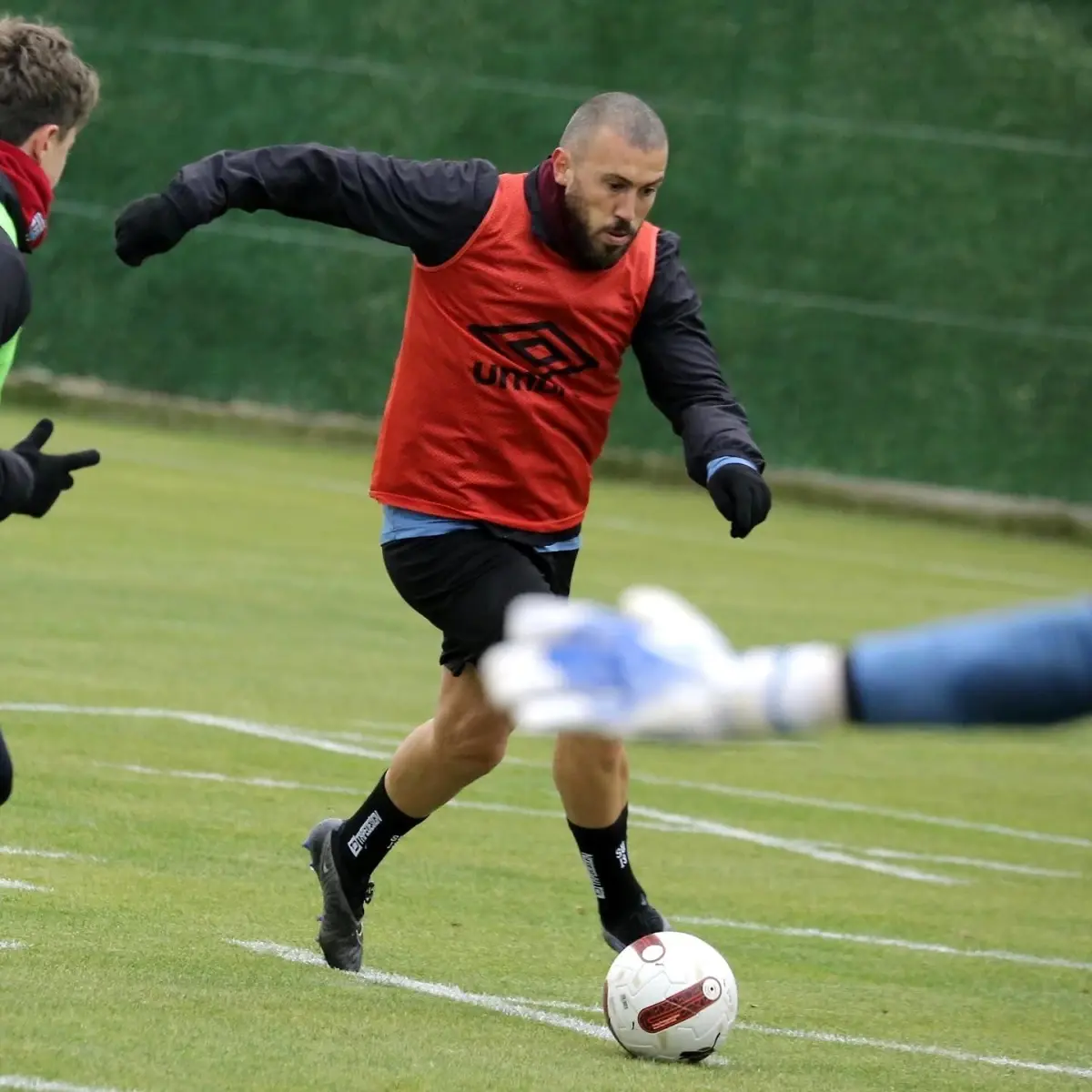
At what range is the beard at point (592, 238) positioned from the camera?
6.96 metres

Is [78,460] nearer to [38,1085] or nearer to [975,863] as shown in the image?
[38,1085]

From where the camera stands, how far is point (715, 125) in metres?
24.9

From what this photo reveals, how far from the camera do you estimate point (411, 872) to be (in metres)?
8.52

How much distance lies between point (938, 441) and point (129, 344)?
7872mm

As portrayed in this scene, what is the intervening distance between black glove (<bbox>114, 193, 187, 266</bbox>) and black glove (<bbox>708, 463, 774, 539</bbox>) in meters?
1.50

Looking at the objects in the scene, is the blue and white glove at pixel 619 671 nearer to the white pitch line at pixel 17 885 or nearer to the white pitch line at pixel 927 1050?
the white pitch line at pixel 927 1050

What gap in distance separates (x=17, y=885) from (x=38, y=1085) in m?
2.17

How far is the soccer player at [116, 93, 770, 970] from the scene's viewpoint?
6.93 metres

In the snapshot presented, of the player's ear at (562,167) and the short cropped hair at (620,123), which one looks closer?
the short cropped hair at (620,123)

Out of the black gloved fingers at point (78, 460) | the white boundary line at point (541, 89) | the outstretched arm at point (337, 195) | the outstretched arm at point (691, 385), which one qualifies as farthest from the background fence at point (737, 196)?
the black gloved fingers at point (78, 460)

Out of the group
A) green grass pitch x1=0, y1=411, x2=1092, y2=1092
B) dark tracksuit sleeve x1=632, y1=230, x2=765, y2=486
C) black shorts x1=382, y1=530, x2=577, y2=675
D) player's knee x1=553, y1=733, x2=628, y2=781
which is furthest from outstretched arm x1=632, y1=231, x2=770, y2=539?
green grass pitch x1=0, y1=411, x2=1092, y2=1092

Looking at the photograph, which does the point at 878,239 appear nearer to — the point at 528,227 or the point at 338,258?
the point at 338,258

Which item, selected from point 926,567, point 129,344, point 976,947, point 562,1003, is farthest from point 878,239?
point 562,1003

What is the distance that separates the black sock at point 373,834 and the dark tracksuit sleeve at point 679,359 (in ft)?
3.99
